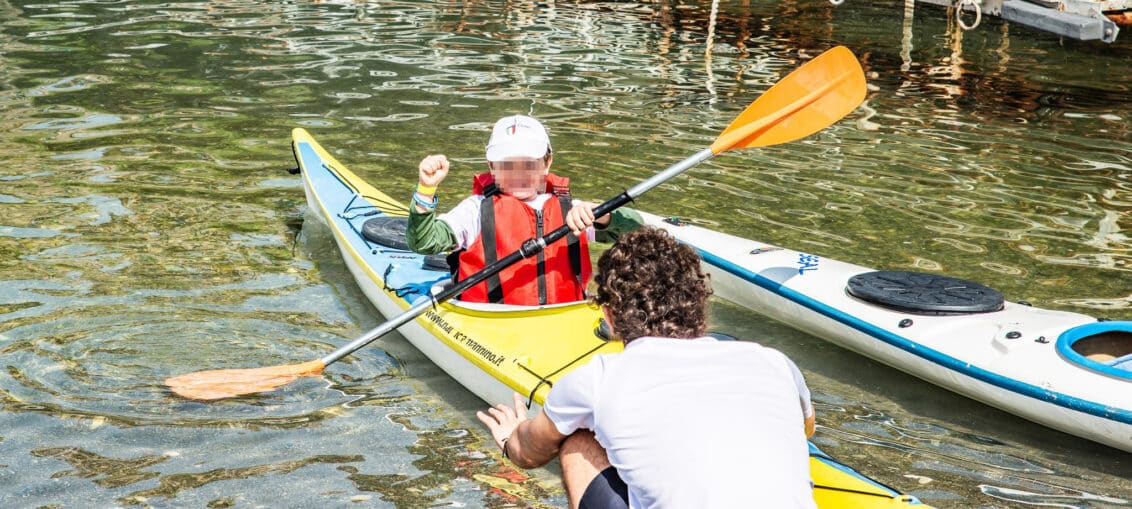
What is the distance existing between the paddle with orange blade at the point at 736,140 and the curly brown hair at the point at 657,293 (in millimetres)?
1801

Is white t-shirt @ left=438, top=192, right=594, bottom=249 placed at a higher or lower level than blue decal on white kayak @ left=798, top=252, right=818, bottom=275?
higher

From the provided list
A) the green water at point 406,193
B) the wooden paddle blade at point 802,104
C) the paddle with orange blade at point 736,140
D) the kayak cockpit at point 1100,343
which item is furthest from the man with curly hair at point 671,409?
the wooden paddle blade at point 802,104

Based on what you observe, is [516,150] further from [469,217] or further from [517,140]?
[469,217]

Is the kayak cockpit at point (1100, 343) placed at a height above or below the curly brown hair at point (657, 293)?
below

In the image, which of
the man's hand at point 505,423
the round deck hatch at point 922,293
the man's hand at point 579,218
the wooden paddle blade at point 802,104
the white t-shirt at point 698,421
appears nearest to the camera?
the white t-shirt at point 698,421

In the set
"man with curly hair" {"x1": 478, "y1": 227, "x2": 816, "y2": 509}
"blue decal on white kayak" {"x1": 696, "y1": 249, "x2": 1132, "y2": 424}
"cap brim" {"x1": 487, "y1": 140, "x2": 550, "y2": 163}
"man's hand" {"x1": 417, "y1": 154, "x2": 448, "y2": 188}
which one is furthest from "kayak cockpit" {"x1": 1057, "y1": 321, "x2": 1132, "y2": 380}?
"man's hand" {"x1": 417, "y1": 154, "x2": 448, "y2": 188}

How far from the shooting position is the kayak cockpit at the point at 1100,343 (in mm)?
4180

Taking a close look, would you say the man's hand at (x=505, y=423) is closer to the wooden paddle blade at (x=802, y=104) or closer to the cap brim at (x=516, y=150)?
the cap brim at (x=516, y=150)

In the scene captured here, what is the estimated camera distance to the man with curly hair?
2.28 m

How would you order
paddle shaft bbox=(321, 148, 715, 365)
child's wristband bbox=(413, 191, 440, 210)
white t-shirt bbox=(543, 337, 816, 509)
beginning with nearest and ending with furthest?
white t-shirt bbox=(543, 337, 816, 509)
child's wristband bbox=(413, 191, 440, 210)
paddle shaft bbox=(321, 148, 715, 365)

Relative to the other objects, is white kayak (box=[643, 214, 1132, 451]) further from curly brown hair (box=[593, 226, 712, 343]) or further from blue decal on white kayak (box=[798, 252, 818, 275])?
curly brown hair (box=[593, 226, 712, 343])

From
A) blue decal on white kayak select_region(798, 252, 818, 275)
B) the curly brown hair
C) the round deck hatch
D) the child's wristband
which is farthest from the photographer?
blue decal on white kayak select_region(798, 252, 818, 275)

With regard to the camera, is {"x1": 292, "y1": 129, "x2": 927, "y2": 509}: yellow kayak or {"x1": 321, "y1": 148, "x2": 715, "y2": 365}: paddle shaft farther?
{"x1": 321, "y1": 148, "x2": 715, "y2": 365}: paddle shaft

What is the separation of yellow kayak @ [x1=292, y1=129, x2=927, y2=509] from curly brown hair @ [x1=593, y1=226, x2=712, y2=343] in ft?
3.00
